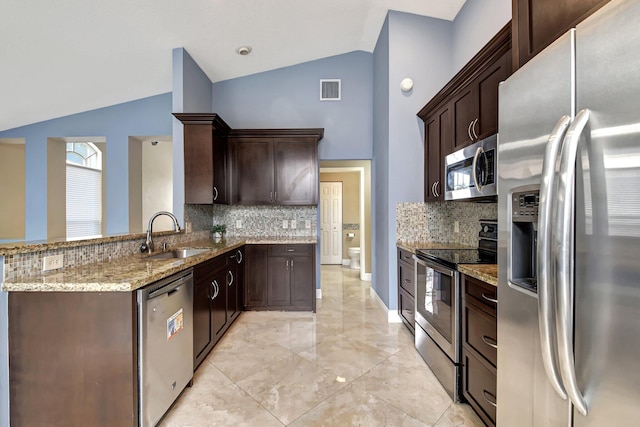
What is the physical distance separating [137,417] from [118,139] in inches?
164

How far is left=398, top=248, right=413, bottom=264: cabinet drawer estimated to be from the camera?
3014 millimetres

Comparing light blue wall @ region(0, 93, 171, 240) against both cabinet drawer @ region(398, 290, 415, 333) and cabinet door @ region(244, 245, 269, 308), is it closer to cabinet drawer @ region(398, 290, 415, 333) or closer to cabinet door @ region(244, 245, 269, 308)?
cabinet door @ region(244, 245, 269, 308)

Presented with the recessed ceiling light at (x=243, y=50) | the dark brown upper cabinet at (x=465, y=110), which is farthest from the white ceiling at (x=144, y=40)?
the dark brown upper cabinet at (x=465, y=110)

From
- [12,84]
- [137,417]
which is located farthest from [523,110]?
[12,84]

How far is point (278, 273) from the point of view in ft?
12.4

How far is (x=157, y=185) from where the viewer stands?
6633 millimetres

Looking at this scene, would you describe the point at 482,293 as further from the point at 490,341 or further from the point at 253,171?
the point at 253,171

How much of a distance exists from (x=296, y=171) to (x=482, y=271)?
111 inches

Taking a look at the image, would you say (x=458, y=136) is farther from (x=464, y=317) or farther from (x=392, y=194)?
(x=464, y=317)

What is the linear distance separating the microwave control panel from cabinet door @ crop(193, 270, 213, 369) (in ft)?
7.02

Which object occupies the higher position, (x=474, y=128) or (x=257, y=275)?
(x=474, y=128)

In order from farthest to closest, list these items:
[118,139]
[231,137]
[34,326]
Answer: [118,139] → [231,137] → [34,326]

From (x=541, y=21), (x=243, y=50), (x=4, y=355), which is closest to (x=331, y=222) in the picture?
(x=243, y=50)

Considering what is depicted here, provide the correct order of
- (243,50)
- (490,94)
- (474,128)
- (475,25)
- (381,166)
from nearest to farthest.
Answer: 1. (490,94)
2. (474,128)
3. (475,25)
4. (243,50)
5. (381,166)
